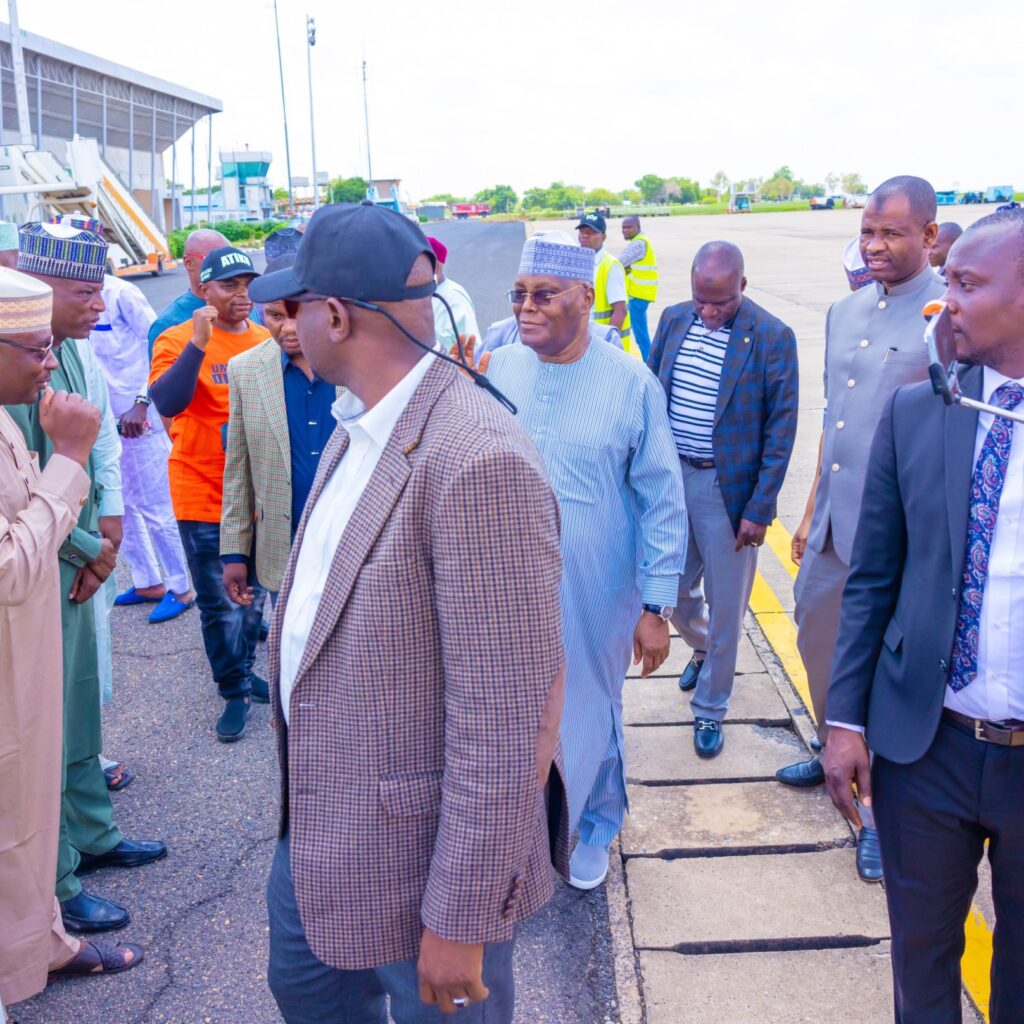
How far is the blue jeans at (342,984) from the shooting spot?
1831 mm

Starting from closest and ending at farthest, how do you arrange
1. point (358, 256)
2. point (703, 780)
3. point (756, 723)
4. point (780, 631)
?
point (358, 256) → point (703, 780) → point (756, 723) → point (780, 631)

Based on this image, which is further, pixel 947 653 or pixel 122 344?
pixel 122 344

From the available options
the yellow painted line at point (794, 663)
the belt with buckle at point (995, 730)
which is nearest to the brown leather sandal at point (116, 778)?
the yellow painted line at point (794, 663)

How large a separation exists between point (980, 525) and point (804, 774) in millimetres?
1927

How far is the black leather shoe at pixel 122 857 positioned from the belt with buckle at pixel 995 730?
275 centimetres

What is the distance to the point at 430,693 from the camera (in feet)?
5.44

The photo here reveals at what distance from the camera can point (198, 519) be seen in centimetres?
435

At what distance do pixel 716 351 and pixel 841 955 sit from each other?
7.24 ft

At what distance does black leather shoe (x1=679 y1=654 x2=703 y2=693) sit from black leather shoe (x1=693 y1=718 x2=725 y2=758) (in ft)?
1.63

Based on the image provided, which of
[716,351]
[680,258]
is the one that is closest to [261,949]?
[716,351]

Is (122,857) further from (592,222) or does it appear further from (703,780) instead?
(592,222)

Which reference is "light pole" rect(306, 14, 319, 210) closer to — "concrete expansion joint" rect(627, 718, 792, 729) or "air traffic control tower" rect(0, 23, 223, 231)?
"air traffic control tower" rect(0, 23, 223, 231)

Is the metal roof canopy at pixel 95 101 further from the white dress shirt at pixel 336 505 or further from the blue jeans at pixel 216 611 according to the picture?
the white dress shirt at pixel 336 505

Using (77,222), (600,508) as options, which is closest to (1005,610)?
(600,508)
